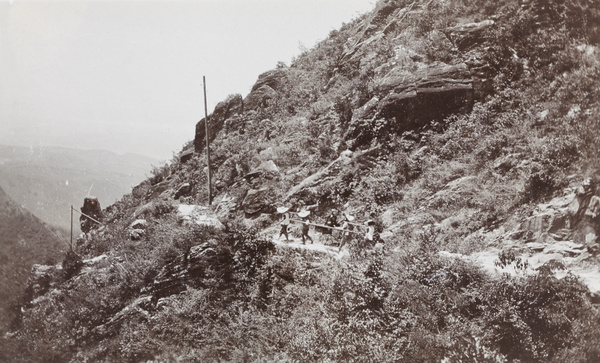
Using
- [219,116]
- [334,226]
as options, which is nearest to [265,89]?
[219,116]

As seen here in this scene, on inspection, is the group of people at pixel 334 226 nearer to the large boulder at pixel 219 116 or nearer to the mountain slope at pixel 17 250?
the large boulder at pixel 219 116

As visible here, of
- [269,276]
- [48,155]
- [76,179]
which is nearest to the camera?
[269,276]

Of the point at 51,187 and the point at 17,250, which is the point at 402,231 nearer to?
the point at 17,250

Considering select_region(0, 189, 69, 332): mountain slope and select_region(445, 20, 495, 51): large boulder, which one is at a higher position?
select_region(445, 20, 495, 51): large boulder

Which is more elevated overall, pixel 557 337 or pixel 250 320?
pixel 557 337

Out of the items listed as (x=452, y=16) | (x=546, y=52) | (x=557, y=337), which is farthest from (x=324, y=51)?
(x=557, y=337)

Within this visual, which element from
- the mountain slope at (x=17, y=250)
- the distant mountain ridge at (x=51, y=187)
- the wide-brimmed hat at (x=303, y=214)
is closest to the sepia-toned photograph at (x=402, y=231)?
the wide-brimmed hat at (x=303, y=214)

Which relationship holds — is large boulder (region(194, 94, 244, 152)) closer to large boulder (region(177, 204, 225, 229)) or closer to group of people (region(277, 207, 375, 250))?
large boulder (region(177, 204, 225, 229))

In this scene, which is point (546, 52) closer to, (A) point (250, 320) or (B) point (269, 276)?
(B) point (269, 276)

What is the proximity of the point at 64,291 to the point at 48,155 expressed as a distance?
213 metres

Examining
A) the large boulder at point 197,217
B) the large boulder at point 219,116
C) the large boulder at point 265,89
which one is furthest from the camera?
the large boulder at point 219,116

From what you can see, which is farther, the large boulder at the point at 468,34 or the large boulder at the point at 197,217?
the large boulder at the point at 197,217

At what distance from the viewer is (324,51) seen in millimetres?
25203

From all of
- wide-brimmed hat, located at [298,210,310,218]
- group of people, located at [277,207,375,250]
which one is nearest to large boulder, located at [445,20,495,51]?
group of people, located at [277,207,375,250]
